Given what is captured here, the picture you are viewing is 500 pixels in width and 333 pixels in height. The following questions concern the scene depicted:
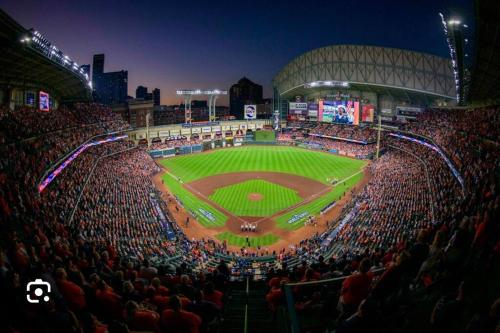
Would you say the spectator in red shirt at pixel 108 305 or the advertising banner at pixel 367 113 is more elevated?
the advertising banner at pixel 367 113

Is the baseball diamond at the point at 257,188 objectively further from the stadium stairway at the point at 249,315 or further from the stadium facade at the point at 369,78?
the stadium facade at the point at 369,78

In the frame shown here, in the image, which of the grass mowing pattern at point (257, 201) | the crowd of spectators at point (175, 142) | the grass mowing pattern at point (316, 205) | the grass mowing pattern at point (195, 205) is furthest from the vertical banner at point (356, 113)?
the grass mowing pattern at point (195, 205)

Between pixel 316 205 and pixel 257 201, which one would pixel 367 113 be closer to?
pixel 316 205

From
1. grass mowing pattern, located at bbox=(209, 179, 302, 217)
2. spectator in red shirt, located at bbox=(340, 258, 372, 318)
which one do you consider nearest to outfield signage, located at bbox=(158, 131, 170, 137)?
grass mowing pattern, located at bbox=(209, 179, 302, 217)

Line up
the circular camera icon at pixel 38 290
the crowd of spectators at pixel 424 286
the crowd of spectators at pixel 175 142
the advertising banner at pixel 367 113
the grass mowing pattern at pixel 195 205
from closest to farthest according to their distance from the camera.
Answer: the crowd of spectators at pixel 424 286 → the circular camera icon at pixel 38 290 → the grass mowing pattern at pixel 195 205 → the crowd of spectators at pixel 175 142 → the advertising banner at pixel 367 113

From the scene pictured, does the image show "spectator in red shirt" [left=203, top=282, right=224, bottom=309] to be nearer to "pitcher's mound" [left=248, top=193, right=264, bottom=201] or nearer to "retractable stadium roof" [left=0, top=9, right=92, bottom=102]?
"retractable stadium roof" [left=0, top=9, right=92, bottom=102]

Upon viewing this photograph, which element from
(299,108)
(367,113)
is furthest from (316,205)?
(299,108)

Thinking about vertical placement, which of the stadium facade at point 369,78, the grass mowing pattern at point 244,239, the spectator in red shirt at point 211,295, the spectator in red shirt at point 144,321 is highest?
the stadium facade at point 369,78
